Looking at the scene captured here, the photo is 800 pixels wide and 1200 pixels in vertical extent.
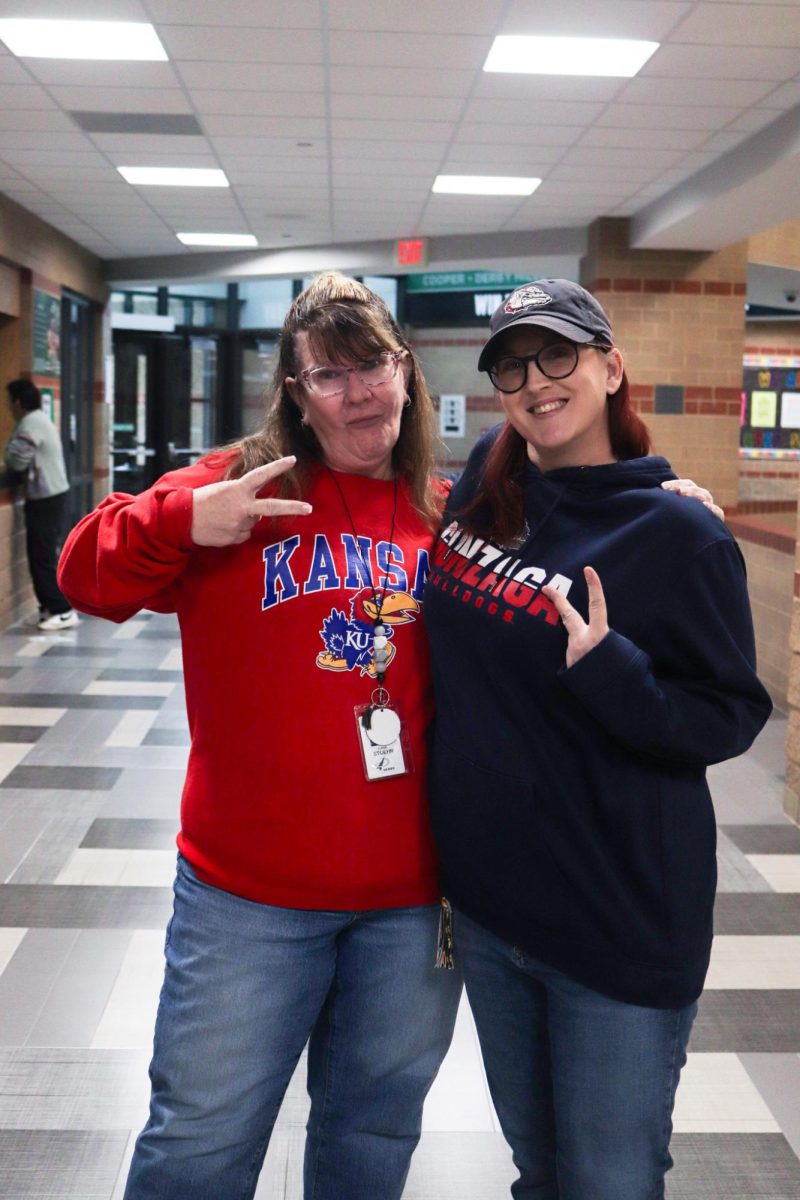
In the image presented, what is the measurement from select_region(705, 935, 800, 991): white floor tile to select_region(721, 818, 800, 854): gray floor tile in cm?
79

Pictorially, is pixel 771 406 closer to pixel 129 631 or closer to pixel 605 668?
pixel 129 631

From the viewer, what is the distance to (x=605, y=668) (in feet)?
4.34

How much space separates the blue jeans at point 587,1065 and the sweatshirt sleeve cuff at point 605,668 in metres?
0.38

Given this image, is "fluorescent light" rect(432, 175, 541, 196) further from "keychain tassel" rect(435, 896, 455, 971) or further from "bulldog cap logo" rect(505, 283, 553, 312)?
"keychain tassel" rect(435, 896, 455, 971)

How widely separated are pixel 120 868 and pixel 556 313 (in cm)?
297

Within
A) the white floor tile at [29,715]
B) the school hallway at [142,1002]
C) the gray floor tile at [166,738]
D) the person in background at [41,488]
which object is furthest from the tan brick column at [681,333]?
the white floor tile at [29,715]

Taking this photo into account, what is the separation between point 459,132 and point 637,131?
988mm

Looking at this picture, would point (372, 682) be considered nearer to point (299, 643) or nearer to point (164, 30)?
point (299, 643)

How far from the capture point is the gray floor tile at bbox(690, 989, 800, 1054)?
9.44 ft

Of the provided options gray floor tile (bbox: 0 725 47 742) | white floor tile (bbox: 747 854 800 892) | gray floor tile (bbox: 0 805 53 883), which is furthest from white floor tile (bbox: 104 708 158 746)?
white floor tile (bbox: 747 854 800 892)

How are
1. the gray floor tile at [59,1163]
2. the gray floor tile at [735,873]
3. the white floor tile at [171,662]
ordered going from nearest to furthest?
the gray floor tile at [59,1163] < the gray floor tile at [735,873] < the white floor tile at [171,662]

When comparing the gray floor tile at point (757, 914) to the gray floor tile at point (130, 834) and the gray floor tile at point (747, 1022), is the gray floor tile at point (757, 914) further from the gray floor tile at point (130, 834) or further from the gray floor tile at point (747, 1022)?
the gray floor tile at point (130, 834)

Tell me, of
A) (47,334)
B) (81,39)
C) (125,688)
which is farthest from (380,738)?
(47,334)

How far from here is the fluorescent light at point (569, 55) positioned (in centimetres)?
501
